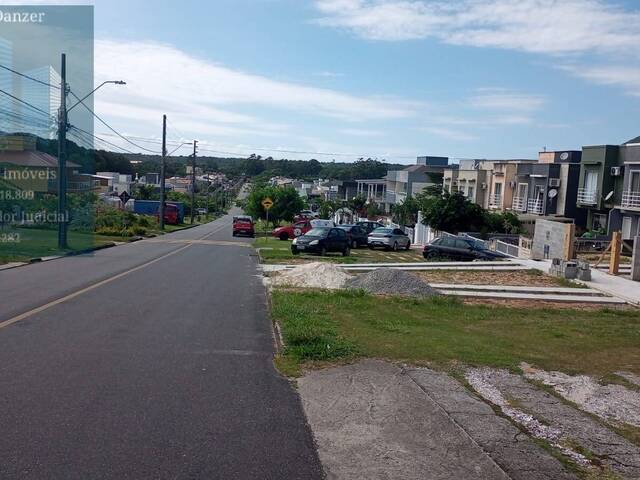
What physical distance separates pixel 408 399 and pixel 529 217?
47.8m

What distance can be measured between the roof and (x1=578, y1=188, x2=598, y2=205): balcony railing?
126 feet

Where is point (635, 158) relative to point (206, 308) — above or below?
above

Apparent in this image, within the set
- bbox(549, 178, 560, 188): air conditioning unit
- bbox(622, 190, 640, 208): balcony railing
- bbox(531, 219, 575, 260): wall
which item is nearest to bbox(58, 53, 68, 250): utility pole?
bbox(531, 219, 575, 260): wall

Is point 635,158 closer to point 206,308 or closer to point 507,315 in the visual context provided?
point 507,315

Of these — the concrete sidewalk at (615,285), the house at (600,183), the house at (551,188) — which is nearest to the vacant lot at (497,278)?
the concrete sidewalk at (615,285)

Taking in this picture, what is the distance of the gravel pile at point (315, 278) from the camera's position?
66.6ft

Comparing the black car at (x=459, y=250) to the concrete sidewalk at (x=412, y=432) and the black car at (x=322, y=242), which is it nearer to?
the black car at (x=322, y=242)

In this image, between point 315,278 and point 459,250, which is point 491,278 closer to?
point 315,278

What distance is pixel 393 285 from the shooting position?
1897 centimetres

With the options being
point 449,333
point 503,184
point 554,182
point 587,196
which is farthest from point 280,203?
point 449,333

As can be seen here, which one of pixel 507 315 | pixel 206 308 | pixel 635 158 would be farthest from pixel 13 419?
pixel 635 158

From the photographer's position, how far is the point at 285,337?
11336 millimetres

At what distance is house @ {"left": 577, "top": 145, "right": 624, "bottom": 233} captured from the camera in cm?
4497

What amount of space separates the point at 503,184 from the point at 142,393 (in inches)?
2199
